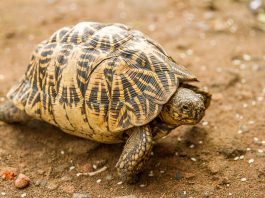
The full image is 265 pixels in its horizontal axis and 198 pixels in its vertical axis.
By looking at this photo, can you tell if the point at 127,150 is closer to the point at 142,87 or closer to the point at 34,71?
the point at 142,87

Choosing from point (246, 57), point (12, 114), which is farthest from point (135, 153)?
point (246, 57)

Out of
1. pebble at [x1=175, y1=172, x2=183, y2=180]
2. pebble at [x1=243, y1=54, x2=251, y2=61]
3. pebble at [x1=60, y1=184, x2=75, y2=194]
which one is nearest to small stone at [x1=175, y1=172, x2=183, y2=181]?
pebble at [x1=175, y1=172, x2=183, y2=180]

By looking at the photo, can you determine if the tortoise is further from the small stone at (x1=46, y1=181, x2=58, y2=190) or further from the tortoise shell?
the small stone at (x1=46, y1=181, x2=58, y2=190)

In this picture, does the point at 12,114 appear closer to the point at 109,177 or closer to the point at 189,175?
the point at 109,177

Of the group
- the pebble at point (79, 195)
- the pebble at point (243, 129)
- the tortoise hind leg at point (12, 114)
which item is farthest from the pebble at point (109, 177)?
the pebble at point (243, 129)

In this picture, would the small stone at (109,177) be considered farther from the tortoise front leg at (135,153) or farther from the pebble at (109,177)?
the tortoise front leg at (135,153)

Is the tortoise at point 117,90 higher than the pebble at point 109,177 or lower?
higher
